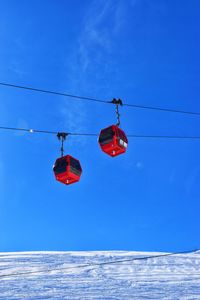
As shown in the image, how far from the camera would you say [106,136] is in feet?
38.0

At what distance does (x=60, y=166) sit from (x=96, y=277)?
31.6 feet

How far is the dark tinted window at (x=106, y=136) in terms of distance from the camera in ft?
37.7

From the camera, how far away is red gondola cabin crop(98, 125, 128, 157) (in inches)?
450

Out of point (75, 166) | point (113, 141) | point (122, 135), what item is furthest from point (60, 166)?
point (122, 135)

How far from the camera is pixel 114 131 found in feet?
37.7

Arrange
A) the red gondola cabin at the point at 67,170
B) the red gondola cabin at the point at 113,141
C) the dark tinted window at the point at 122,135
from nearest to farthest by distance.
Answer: the red gondola cabin at the point at 113,141
the dark tinted window at the point at 122,135
the red gondola cabin at the point at 67,170

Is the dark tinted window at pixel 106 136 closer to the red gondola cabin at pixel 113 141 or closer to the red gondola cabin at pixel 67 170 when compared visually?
the red gondola cabin at pixel 113 141

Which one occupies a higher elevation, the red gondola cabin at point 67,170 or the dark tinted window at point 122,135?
the dark tinted window at point 122,135

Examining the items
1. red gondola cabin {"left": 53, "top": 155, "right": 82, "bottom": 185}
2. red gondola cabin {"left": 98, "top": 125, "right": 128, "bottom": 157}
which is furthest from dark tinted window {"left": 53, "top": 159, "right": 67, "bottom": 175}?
red gondola cabin {"left": 98, "top": 125, "right": 128, "bottom": 157}

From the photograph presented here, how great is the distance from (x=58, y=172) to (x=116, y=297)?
7099 millimetres

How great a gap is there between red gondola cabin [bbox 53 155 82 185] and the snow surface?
646 cm

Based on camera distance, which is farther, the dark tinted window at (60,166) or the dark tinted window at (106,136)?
the dark tinted window at (60,166)

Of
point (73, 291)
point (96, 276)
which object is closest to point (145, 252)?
point (96, 276)

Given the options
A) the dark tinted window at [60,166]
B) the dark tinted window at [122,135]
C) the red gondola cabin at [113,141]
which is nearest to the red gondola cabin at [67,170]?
the dark tinted window at [60,166]
